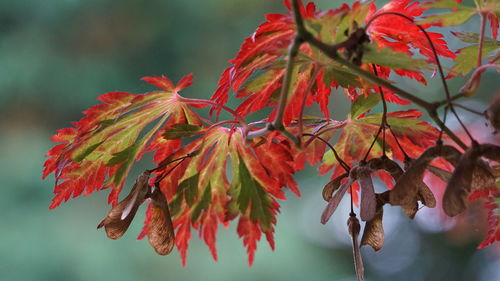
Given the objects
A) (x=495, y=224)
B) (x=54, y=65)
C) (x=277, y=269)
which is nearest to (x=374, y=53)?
(x=495, y=224)

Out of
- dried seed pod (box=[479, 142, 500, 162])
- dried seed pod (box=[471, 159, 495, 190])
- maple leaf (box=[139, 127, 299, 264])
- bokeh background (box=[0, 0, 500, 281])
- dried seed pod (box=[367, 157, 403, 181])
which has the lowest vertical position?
dried seed pod (box=[471, 159, 495, 190])

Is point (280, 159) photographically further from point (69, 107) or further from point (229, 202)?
point (69, 107)

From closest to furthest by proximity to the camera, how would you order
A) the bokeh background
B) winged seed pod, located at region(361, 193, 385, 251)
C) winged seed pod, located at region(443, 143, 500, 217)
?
winged seed pod, located at region(443, 143, 500, 217)
winged seed pod, located at region(361, 193, 385, 251)
the bokeh background

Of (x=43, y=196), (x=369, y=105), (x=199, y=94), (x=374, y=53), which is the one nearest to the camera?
(x=374, y=53)

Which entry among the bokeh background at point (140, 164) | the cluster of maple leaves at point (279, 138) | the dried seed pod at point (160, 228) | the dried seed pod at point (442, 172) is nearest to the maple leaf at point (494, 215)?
the cluster of maple leaves at point (279, 138)

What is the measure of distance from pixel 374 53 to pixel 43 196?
2.89 meters

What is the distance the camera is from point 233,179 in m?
0.63

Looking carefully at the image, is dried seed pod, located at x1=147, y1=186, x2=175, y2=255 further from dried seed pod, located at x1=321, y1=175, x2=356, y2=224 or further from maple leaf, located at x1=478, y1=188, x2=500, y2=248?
maple leaf, located at x1=478, y1=188, x2=500, y2=248

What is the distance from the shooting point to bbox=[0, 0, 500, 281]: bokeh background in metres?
2.97

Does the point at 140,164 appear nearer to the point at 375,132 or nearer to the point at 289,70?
the point at 375,132

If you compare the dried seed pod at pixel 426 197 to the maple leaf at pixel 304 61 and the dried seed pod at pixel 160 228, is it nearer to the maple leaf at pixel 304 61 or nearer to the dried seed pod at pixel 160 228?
the maple leaf at pixel 304 61

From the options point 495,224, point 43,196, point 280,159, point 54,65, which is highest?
point 54,65

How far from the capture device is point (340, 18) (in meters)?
0.44

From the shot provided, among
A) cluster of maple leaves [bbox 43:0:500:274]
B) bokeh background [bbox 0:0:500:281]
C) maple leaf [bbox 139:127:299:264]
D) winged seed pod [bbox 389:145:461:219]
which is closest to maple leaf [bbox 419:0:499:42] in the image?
cluster of maple leaves [bbox 43:0:500:274]
